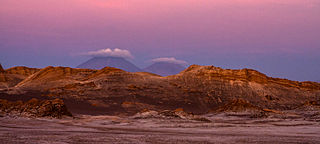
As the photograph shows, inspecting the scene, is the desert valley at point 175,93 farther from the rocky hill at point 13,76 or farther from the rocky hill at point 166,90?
the rocky hill at point 13,76

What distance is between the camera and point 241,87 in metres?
64.2

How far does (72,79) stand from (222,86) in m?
31.2

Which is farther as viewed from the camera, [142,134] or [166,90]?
[166,90]

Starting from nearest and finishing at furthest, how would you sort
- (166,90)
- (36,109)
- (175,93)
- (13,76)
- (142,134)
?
(142,134)
(36,109)
(175,93)
(166,90)
(13,76)

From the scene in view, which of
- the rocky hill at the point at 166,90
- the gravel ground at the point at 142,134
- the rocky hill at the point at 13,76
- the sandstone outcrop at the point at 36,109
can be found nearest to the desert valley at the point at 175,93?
the rocky hill at the point at 166,90

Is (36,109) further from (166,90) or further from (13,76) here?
(13,76)

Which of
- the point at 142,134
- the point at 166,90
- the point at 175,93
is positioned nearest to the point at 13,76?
the point at 166,90

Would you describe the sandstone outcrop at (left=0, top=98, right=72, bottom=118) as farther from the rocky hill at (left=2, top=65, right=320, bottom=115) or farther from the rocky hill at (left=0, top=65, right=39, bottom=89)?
the rocky hill at (left=0, top=65, right=39, bottom=89)

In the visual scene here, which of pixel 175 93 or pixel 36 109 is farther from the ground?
pixel 175 93

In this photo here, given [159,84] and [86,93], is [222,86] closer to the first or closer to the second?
[159,84]

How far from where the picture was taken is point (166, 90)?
60.3m

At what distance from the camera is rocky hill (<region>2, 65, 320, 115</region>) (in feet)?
171

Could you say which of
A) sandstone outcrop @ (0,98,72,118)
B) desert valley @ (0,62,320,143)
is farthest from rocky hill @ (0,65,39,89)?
sandstone outcrop @ (0,98,72,118)

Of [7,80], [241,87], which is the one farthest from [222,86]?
[7,80]
